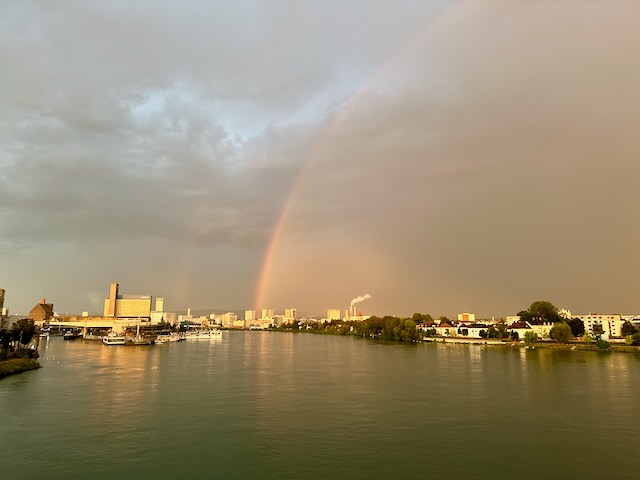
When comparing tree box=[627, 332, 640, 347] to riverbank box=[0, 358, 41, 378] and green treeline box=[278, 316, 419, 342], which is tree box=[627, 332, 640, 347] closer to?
green treeline box=[278, 316, 419, 342]

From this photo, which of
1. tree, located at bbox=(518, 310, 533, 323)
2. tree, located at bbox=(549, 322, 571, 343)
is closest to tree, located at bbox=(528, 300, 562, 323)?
tree, located at bbox=(518, 310, 533, 323)

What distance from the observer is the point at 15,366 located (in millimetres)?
31312

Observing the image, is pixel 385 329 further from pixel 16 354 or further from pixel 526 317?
pixel 16 354


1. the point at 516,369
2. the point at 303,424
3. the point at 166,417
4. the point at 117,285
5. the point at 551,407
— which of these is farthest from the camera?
the point at 117,285

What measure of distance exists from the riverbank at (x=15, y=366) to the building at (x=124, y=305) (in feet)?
303

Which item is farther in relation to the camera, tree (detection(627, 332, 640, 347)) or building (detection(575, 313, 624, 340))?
building (detection(575, 313, 624, 340))

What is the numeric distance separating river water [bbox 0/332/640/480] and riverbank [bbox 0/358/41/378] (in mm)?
1166

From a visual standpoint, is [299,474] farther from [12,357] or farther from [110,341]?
[110,341]

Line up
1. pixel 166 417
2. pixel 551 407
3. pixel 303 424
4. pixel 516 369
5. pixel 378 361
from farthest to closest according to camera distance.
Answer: pixel 378 361 < pixel 516 369 < pixel 551 407 < pixel 166 417 < pixel 303 424

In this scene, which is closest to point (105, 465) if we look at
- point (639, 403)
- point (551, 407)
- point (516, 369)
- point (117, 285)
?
point (551, 407)

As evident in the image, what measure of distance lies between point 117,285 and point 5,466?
407 ft

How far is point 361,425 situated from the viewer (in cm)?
1723

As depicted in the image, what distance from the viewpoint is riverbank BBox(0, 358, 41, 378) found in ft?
97.1

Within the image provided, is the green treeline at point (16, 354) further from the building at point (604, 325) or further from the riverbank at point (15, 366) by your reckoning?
the building at point (604, 325)
